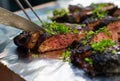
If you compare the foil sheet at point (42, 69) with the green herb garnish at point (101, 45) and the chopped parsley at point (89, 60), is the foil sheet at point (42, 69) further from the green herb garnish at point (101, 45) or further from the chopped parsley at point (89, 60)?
the green herb garnish at point (101, 45)

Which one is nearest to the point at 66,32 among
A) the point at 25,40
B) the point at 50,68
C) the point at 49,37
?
the point at 49,37

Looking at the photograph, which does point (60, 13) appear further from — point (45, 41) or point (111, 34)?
point (111, 34)

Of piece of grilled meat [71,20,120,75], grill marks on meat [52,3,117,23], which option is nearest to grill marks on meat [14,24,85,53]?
piece of grilled meat [71,20,120,75]

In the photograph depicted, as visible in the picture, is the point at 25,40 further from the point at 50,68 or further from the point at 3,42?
the point at 50,68

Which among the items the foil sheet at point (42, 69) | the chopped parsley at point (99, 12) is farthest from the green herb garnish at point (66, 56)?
the chopped parsley at point (99, 12)

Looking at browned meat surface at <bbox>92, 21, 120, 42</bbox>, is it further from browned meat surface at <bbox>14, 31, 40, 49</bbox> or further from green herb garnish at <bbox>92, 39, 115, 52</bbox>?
browned meat surface at <bbox>14, 31, 40, 49</bbox>

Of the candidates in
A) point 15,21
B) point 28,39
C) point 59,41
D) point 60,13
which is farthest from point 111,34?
point 60,13
